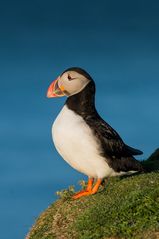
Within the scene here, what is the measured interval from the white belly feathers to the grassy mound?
684 millimetres

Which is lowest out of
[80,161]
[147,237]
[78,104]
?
[147,237]

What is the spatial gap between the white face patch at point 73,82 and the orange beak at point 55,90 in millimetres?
98

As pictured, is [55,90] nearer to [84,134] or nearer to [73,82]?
[73,82]

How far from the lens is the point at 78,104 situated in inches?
511

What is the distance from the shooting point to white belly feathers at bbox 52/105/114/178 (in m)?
12.4

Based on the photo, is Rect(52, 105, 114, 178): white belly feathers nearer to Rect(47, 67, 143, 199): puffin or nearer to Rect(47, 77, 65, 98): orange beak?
Rect(47, 67, 143, 199): puffin

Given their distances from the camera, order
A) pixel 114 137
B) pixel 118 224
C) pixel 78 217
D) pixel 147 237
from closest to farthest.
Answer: pixel 147 237
pixel 118 224
pixel 78 217
pixel 114 137

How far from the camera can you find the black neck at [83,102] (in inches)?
509

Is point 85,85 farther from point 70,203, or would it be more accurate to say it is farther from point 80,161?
point 70,203

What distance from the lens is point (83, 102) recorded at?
512 inches

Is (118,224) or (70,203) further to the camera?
(70,203)

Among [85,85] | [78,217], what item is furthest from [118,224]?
→ [85,85]

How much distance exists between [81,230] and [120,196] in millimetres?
1615

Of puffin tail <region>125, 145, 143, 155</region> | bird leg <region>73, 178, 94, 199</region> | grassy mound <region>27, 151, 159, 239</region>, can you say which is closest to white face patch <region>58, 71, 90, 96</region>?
puffin tail <region>125, 145, 143, 155</region>
